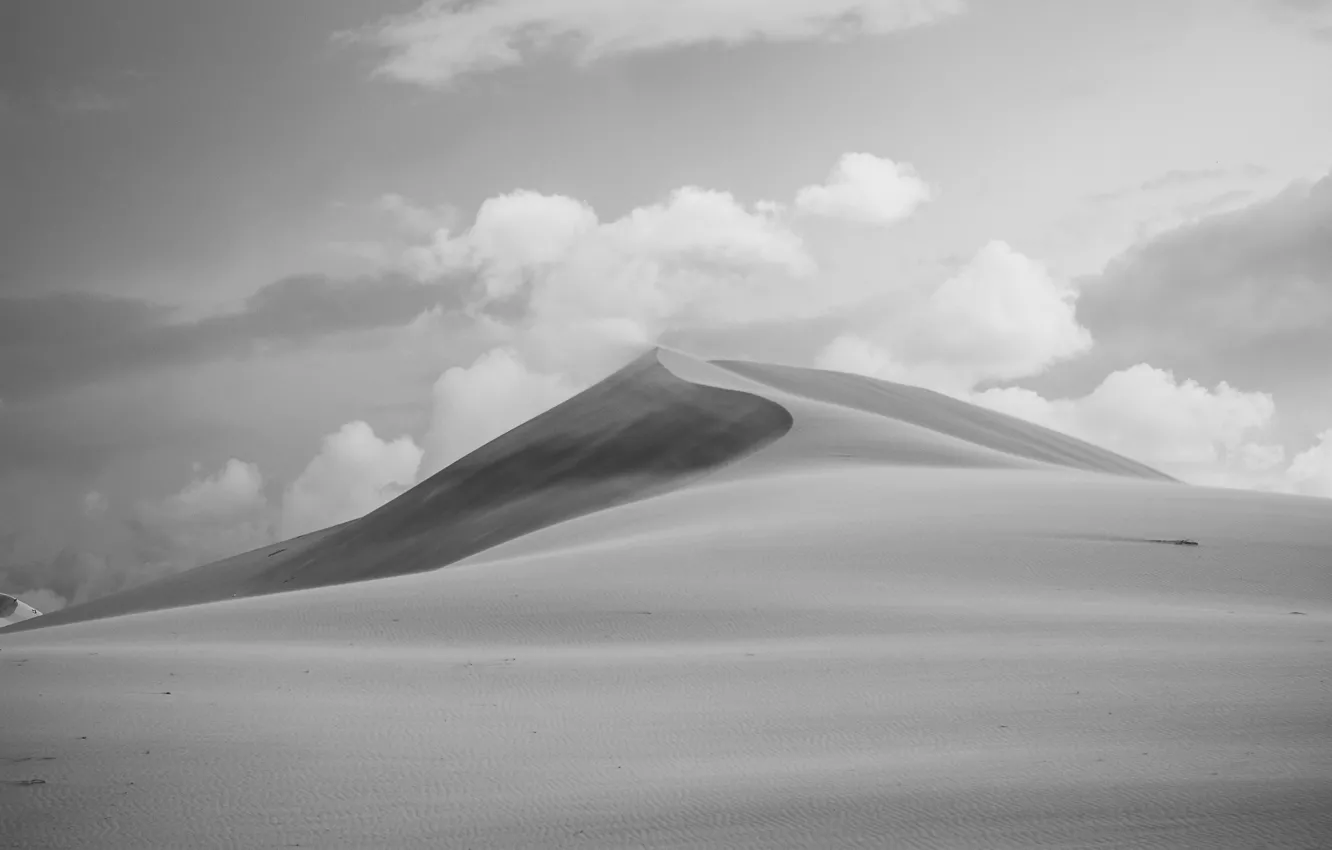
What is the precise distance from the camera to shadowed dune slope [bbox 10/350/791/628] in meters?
26.5

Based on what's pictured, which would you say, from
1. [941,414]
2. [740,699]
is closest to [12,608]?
[941,414]

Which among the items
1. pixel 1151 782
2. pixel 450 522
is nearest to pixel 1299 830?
pixel 1151 782

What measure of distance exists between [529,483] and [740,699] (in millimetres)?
21649

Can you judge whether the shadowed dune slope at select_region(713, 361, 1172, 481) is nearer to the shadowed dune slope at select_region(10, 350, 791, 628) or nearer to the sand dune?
the shadowed dune slope at select_region(10, 350, 791, 628)

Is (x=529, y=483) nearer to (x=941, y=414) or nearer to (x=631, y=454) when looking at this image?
(x=631, y=454)

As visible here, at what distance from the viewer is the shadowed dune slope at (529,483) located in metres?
26.5

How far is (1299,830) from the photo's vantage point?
489 centimetres

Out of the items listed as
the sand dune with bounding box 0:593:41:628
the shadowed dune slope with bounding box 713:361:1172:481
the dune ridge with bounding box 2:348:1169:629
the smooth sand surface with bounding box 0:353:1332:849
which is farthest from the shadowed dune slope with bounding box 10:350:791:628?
the sand dune with bounding box 0:593:41:628

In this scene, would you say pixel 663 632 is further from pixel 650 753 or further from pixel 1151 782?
pixel 1151 782

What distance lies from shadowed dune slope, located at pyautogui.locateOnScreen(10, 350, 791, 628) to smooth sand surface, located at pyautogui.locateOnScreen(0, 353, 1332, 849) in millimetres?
11422

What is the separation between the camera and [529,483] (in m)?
28.8

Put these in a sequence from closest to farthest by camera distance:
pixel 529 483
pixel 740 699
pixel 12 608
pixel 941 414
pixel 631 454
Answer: pixel 740 699 < pixel 631 454 < pixel 529 483 < pixel 941 414 < pixel 12 608

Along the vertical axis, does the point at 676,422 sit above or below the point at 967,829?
above

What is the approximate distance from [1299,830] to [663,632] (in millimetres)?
6347
